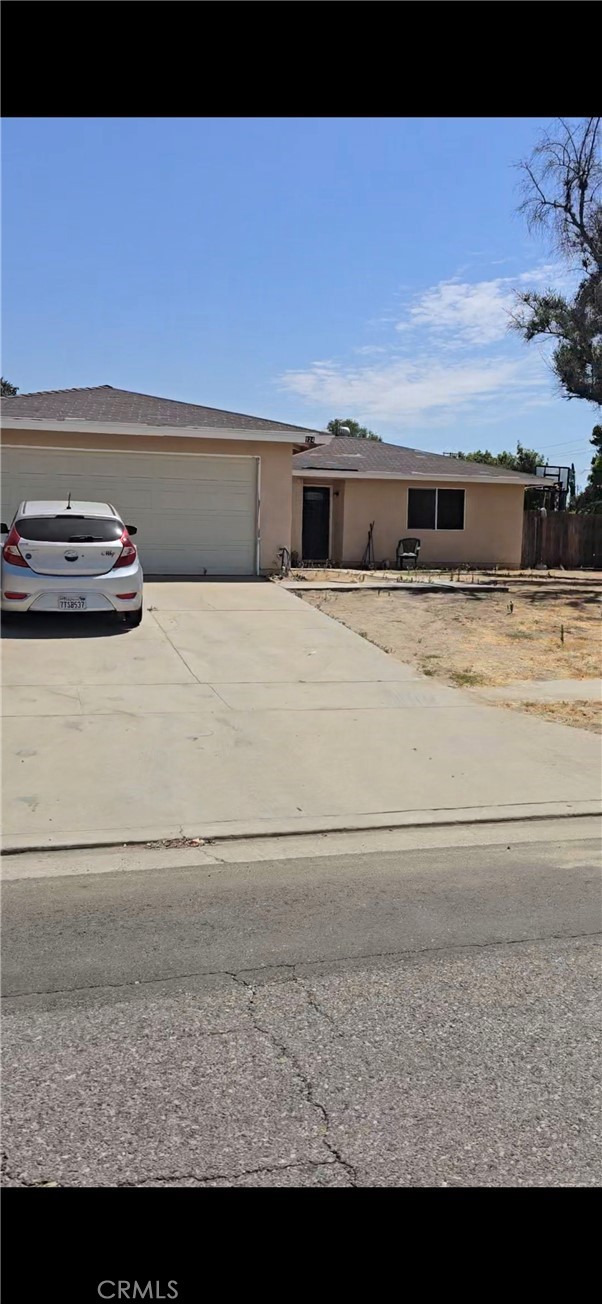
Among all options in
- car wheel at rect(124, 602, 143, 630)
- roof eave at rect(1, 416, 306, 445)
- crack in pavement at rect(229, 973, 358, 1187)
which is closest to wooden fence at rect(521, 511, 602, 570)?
roof eave at rect(1, 416, 306, 445)

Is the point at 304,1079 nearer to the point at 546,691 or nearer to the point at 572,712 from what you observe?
the point at 572,712

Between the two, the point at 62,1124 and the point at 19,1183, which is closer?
the point at 19,1183

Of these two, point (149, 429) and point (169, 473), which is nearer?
point (149, 429)

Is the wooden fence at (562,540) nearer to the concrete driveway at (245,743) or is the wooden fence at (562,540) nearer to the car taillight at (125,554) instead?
the concrete driveway at (245,743)

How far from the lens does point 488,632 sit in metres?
13.9

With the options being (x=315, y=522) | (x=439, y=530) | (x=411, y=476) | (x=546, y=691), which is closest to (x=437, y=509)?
(x=439, y=530)

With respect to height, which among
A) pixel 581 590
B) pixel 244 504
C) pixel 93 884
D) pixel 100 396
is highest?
pixel 100 396

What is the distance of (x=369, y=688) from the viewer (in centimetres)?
1030

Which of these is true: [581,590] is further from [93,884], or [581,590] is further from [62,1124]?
[62,1124]

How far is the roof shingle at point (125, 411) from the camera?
16.9 meters

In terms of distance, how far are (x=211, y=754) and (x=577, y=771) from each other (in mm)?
3027

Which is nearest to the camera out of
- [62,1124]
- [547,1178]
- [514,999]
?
[547,1178]

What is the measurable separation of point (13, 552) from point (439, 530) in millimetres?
15337
